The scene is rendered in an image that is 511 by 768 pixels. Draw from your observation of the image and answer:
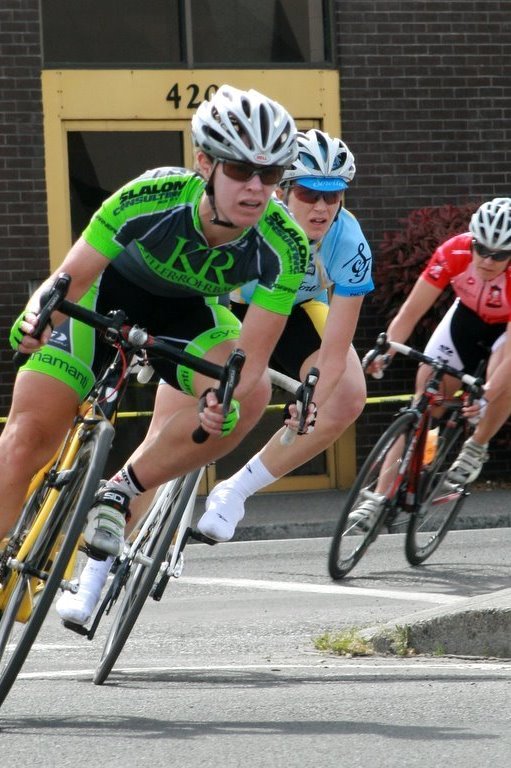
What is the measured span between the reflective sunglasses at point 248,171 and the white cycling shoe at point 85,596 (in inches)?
54.4

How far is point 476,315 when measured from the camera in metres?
10.1

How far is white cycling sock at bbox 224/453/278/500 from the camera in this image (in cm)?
734

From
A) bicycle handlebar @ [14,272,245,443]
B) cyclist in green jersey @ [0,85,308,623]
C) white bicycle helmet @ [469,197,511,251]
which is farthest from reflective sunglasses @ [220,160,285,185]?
white bicycle helmet @ [469,197,511,251]

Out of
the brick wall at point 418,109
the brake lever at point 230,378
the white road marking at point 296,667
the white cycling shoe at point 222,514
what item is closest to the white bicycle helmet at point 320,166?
the white cycling shoe at point 222,514

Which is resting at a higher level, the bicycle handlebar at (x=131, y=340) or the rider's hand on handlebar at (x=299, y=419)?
the bicycle handlebar at (x=131, y=340)

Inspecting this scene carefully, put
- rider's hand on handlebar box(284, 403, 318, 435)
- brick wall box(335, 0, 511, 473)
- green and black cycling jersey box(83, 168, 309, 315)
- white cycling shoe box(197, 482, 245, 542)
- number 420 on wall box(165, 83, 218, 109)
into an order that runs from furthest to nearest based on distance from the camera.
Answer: brick wall box(335, 0, 511, 473), number 420 on wall box(165, 83, 218, 109), white cycling shoe box(197, 482, 245, 542), rider's hand on handlebar box(284, 403, 318, 435), green and black cycling jersey box(83, 168, 309, 315)

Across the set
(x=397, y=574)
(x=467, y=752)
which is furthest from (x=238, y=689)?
(x=397, y=574)

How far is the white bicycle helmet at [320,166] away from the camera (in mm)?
7414

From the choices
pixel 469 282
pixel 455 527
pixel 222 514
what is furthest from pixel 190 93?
pixel 222 514

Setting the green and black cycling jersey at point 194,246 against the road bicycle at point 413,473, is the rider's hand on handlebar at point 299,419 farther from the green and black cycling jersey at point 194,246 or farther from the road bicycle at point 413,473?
the road bicycle at point 413,473

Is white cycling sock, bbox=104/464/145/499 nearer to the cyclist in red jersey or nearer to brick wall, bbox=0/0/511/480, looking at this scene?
the cyclist in red jersey

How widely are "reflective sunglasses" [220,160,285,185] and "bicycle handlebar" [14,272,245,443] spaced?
571mm

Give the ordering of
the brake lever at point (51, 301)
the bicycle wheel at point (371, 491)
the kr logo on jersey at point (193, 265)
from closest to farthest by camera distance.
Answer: the brake lever at point (51, 301) → the kr logo on jersey at point (193, 265) → the bicycle wheel at point (371, 491)

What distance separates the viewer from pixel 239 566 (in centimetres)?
1052
